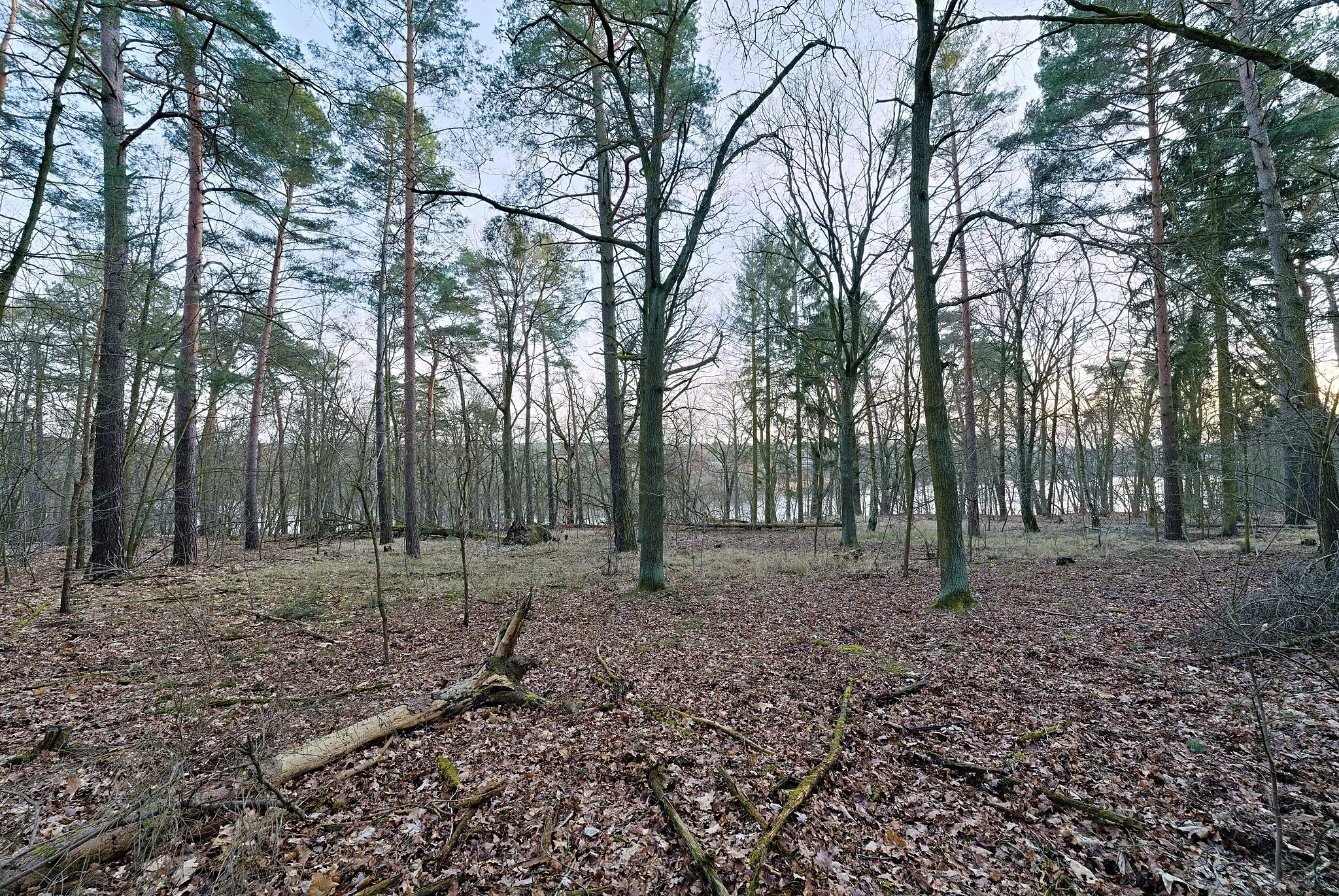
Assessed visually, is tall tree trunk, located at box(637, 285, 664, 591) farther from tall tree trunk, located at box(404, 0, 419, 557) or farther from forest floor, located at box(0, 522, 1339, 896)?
tall tree trunk, located at box(404, 0, 419, 557)

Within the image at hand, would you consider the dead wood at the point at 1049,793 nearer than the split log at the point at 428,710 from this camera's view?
Yes

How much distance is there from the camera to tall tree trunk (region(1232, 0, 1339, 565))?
4480 millimetres

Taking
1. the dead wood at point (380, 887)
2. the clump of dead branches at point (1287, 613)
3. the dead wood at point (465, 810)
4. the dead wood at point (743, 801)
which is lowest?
the dead wood at point (380, 887)

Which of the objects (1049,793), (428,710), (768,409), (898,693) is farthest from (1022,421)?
(428,710)

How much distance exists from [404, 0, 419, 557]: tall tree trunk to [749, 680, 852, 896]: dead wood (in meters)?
11.6

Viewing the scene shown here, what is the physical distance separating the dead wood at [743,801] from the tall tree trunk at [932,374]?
4.53m

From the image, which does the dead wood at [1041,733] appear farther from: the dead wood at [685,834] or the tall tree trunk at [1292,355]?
the tall tree trunk at [1292,355]

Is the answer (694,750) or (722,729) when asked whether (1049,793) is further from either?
(694,750)

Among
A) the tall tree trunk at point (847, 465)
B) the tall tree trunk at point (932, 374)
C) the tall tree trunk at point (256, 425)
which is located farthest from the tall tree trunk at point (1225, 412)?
the tall tree trunk at point (256, 425)

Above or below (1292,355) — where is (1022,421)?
above

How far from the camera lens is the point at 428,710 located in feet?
11.4

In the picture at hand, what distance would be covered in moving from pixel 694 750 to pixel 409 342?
12.0 metres

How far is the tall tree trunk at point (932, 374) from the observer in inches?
243

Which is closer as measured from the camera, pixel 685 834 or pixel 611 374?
pixel 685 834
